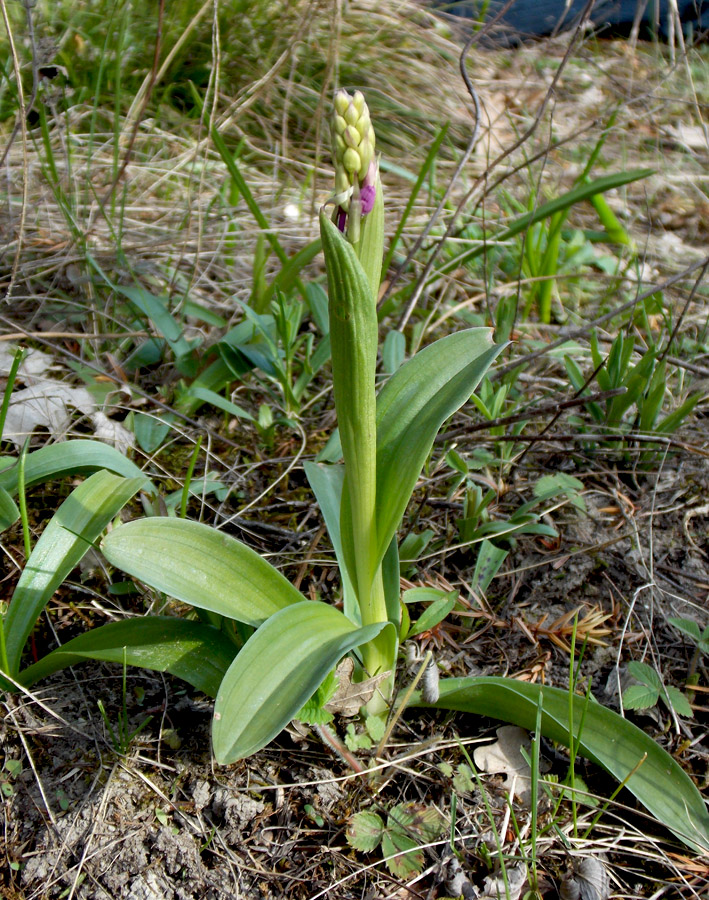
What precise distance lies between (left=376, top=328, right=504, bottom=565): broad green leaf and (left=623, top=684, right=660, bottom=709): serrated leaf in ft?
1.81

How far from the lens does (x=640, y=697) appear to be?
135 centimetres

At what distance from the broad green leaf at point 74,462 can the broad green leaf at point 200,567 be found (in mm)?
293

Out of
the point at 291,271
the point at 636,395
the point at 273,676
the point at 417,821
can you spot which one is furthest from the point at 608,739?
the point at 291,271

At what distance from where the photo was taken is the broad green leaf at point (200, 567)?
1.12 metres

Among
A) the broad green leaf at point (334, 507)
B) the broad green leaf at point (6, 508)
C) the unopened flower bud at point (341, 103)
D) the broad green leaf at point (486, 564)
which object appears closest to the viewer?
the unopened flower bud at point (341, 103)

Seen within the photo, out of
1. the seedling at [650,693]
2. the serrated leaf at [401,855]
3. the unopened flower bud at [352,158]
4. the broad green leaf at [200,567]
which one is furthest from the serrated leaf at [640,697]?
the unopened flower bud at [352,158]

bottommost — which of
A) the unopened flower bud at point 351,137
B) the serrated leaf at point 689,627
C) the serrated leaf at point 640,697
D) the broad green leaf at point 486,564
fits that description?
the broad green leaf at point 486,564

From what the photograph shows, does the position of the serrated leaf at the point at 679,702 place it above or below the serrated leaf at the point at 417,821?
above

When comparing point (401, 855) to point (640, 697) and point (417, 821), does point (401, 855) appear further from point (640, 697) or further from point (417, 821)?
point (640, 697)

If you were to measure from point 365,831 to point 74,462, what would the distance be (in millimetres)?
875

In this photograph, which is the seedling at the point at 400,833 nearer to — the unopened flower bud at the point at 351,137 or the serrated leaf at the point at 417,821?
the serrated leaf at the point at 417,821

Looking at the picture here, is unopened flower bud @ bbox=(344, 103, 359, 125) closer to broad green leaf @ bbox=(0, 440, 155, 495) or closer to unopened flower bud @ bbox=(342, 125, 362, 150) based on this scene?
unopened flower bud @ bbox=(342, 125, 362, 150)

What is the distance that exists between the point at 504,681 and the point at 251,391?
1.17m

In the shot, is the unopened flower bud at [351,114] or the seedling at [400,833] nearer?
the unopened flower bud at [351,114]
